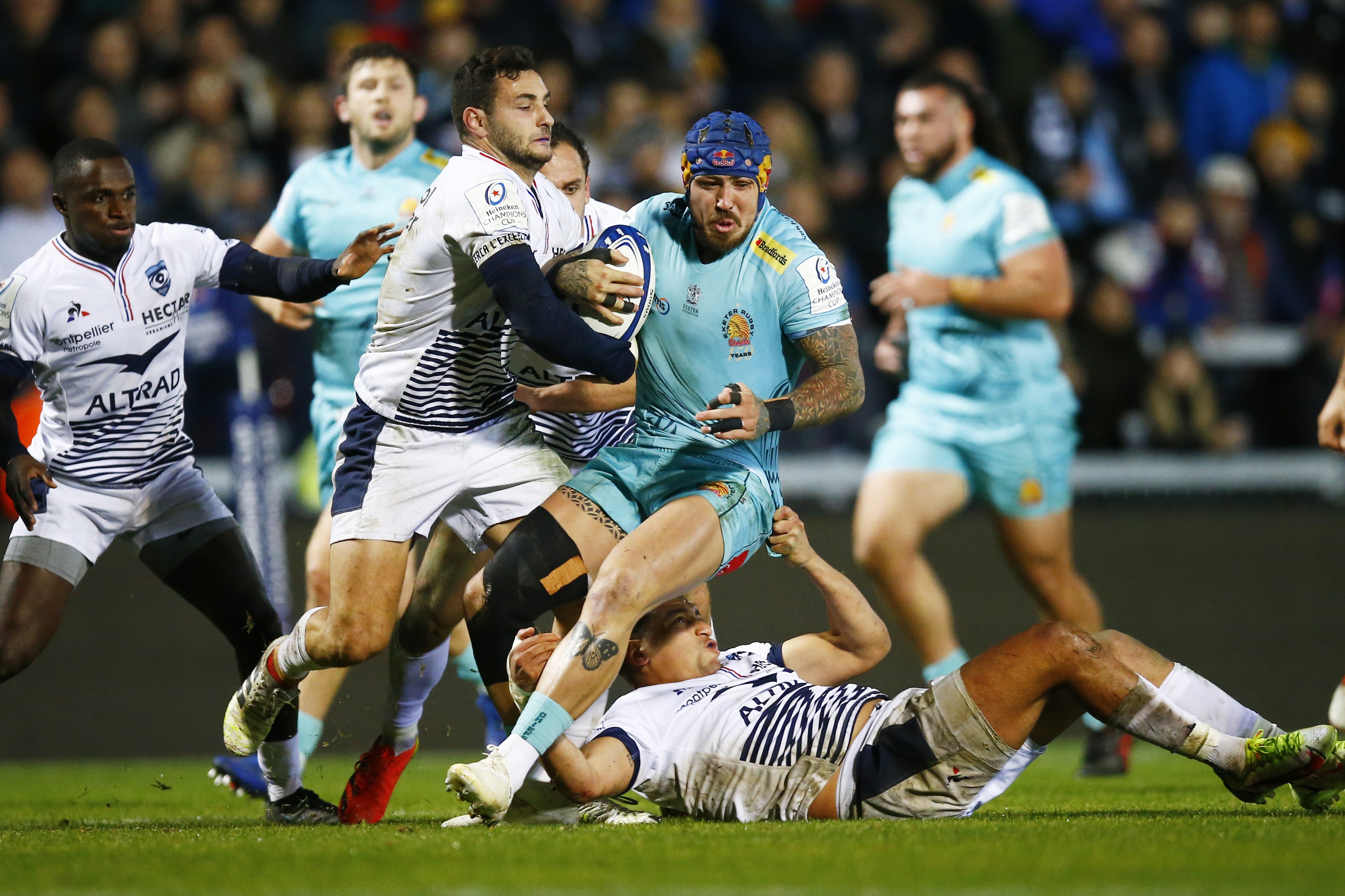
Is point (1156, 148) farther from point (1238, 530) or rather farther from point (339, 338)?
point (339, 338)

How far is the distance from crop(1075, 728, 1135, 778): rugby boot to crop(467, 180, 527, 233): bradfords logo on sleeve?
13.0 feet

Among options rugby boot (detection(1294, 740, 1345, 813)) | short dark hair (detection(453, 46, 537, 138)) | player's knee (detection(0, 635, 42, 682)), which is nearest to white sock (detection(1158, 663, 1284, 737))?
rugby boot (detection(1294, 740, 1345, 813))

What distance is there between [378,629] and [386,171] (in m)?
3.01

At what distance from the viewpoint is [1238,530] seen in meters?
9.74

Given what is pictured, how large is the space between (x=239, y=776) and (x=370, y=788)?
1025 mm

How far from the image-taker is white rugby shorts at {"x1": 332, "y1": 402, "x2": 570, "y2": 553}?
550 centimetres

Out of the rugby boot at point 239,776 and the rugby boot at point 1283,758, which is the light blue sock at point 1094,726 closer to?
the rugby boot at point 1283,758

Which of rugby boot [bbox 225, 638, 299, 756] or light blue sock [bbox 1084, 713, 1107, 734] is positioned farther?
light blue sock [bbox 1084, 713, 1107, 734]

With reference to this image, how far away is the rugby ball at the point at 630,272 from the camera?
211 inches

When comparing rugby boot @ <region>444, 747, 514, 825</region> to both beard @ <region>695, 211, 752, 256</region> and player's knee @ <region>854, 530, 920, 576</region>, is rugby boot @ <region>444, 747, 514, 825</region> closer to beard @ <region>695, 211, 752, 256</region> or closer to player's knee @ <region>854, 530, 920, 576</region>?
beard @ <region>695, 211, 752, 256</region>

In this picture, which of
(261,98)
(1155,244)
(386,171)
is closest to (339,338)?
(386,171)

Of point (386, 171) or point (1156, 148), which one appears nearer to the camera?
point (386, 171)

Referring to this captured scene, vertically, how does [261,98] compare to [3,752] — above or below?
above

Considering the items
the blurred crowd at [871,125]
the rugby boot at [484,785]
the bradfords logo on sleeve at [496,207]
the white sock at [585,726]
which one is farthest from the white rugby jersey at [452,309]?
the blurred crowd at [871,125]
